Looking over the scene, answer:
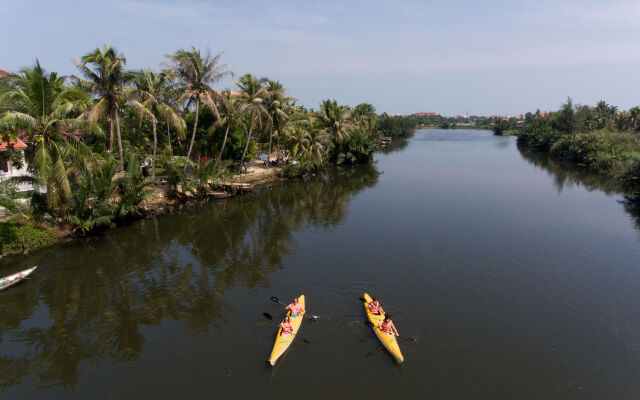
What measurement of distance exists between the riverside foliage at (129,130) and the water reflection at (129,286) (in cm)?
325

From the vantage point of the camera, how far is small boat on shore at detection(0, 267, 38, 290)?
56.4 ft

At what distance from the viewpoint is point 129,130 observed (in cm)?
4084

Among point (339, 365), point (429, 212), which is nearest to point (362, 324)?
point (339, 365)

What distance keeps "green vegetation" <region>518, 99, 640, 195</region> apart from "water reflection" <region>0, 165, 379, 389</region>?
42.6m

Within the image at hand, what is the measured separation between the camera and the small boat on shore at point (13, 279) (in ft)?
56.4

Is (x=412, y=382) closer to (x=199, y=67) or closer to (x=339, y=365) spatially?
(x=339, y=365)

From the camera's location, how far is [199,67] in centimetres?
3147

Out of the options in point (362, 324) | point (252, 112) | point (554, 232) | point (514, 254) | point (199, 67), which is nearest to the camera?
point (362, 324)

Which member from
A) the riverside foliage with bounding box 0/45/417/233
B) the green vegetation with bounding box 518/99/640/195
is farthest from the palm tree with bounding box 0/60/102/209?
the green vegetation with bounding box 518/99/640/195

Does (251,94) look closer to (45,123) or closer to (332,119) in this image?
(332,119)

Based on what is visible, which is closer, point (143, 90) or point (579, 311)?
point (579, 311)

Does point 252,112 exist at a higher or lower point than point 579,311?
higher

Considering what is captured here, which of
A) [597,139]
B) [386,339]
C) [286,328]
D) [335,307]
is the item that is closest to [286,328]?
[286,328]

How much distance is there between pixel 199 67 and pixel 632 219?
3900 centimetres
